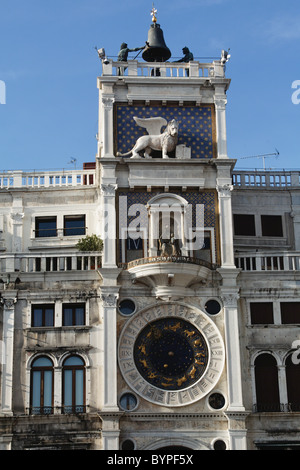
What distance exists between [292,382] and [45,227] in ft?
45.2

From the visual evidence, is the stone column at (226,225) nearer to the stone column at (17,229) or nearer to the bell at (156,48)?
the bell at (156,48)

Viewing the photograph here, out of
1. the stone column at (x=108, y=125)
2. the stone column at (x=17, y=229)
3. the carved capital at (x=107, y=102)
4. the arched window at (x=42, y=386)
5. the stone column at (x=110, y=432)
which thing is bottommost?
the stone column at (x=110, y=432)

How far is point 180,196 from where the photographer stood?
4334 cm

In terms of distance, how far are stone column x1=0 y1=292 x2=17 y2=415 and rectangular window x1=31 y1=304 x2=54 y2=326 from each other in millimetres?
903

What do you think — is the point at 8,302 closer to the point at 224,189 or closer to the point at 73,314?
the point at 73,314

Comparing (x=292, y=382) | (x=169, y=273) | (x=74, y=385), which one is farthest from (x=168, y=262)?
(x=292, y=382)

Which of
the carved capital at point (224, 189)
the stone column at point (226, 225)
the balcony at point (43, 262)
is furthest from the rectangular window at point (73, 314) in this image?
the carved capital at point (224, 189)

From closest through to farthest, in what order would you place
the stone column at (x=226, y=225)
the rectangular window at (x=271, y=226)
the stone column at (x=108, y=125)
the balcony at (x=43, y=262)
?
the stone column at (x=226, y=225) → the balcony at (x=43, y=262) → the stone column at (x=108, y=125) → the rectangular window at (x=271, y=226)

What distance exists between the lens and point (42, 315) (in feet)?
137

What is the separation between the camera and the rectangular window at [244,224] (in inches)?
1825

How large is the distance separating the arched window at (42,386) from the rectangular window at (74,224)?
7295mm

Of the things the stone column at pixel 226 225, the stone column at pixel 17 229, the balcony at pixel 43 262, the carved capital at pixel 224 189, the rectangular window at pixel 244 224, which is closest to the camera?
the stone column at pixel 226 225

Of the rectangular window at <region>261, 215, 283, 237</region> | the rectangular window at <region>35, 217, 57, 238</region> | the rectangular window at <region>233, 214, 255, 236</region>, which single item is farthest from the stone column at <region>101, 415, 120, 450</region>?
the rectangular window at <region>261, 215, 283, 237</region>
